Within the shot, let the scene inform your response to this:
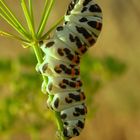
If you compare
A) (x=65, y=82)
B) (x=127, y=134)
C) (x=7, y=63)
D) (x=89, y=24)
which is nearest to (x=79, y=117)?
(x=65, y=82)

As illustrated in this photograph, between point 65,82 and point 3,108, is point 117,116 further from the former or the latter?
point 65,82

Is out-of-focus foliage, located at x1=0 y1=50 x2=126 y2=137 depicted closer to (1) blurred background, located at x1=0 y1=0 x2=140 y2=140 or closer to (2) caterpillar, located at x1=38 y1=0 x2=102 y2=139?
(2) caterpillar, located at x1=38 y1=0 x2=102 y2=139

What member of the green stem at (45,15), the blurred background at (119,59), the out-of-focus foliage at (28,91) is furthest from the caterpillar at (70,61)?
the blurred background at (119,59)

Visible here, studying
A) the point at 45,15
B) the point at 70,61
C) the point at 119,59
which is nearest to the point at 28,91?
the point at 70,61

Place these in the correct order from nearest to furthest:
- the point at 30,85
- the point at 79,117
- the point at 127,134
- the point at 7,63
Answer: the point at 79,117 < the point at 30,85 < the point at 7,63 < the point at 127,134

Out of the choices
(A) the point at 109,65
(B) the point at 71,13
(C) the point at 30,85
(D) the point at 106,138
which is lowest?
(D) the point at 106,138

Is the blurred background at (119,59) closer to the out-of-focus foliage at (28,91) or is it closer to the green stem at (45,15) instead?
the out-of-focus foliage at (28,91)
